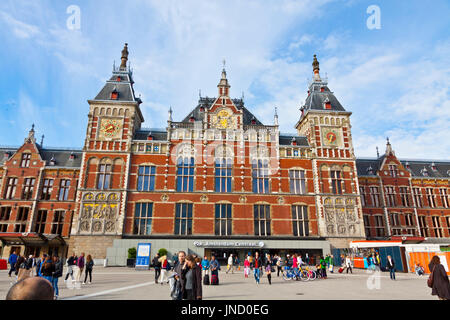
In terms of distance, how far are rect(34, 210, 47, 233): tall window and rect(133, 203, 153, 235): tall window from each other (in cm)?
1196

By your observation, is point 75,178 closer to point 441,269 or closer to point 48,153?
point 48,153

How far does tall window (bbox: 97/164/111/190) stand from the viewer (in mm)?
31531

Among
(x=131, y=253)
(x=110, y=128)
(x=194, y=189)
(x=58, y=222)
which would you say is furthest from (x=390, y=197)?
(x=58, y=222)

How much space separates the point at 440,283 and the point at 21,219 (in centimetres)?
3896

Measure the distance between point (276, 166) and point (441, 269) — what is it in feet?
87.5

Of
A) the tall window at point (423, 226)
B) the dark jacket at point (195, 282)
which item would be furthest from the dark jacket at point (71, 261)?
the tall window at point (423, 226)

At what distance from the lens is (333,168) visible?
34.7 meters

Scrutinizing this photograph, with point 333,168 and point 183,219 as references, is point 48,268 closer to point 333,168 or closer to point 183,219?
point 183,219
